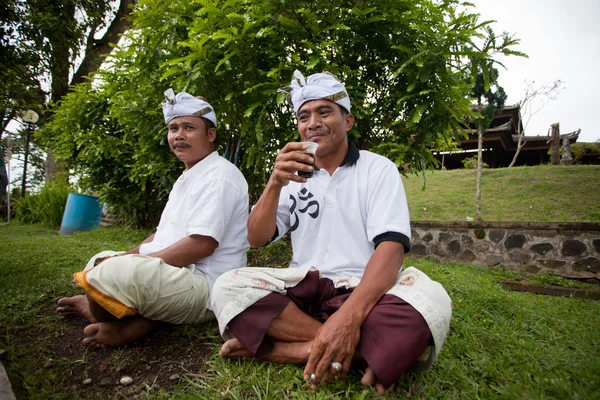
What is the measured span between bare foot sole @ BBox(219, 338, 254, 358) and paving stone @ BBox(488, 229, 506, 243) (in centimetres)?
530

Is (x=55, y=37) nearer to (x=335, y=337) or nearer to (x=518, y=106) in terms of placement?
(x=335, y=337)

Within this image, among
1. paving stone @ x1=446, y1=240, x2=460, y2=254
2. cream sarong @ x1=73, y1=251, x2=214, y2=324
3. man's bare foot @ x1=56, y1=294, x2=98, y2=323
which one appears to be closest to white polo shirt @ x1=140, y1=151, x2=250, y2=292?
cream sarong @ x1=73, y1=251, x2=214, y2=324

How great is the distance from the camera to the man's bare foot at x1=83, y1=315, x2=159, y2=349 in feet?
7.22

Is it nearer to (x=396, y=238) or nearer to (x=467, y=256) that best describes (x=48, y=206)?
(x=467, y=256)

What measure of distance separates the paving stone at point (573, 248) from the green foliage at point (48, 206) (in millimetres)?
12418

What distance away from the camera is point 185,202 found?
8.58 ft

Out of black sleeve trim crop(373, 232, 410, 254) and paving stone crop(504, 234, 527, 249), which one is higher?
black sleeve trim crop(373, 232, 410, 254)

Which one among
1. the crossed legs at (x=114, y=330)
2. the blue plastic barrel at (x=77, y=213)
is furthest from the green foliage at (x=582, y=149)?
the blue plastic barrel at (x=77, y=213)

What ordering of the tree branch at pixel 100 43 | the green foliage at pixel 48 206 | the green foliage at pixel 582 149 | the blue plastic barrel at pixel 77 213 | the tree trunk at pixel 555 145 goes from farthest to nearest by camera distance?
the green foliage at pixel 582 149, the tree trunk at pixel 555 145, the tree branch at pixel 100 43, the green foliage at pixel 48 206, the blue plastic barrel at pixel 77 213

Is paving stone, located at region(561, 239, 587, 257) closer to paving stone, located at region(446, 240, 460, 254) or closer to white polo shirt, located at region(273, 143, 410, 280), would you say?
paving stone, located at region(446, 240, 460, 254)

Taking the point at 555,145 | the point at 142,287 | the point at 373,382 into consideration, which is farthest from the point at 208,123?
the point at 555,145

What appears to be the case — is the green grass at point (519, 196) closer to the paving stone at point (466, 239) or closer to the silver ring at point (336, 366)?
the paving stone at point (466, 239)

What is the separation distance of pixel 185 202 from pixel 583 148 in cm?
1689

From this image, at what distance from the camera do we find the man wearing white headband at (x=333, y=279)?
5.43 feet
